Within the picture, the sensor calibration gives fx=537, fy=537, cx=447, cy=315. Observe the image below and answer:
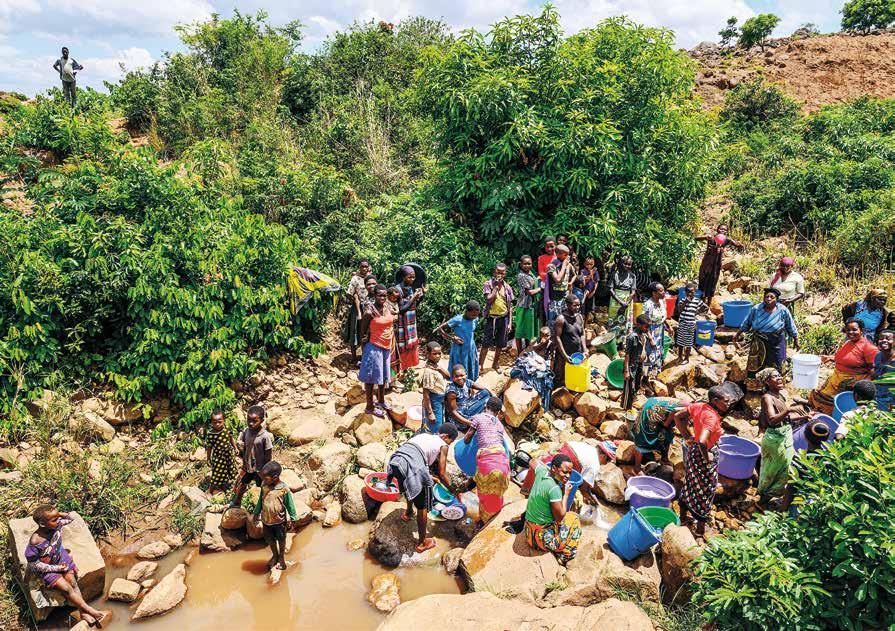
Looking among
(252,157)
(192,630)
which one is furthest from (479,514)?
(252,157)

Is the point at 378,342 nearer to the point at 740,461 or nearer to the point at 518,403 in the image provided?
the point at 518,403

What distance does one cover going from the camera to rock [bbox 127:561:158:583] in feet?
16.8

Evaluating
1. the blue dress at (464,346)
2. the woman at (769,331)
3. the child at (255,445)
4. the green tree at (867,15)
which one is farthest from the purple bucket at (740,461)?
the green tree at (867,15)

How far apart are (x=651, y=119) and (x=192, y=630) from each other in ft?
31.7

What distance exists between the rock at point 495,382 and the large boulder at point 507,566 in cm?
225

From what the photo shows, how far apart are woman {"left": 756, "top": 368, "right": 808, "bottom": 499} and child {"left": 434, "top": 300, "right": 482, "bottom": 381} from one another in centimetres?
318

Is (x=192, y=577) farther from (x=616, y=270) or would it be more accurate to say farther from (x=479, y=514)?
(x=616, y=270)

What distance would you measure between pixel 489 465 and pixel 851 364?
4.24 metres

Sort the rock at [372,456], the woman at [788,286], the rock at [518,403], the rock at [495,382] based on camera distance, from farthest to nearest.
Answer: the woman at [788,286] < the rock at [495,382] < the rock at [518,403] < the rock at [372,456]

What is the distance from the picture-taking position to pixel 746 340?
849 cm

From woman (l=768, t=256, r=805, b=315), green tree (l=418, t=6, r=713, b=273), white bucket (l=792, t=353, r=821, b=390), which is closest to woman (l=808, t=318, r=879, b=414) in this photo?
white bucket (l=792, t=353, r=821, b=390)

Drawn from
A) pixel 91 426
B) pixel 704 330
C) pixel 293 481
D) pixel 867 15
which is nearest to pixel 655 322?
pixel 704 330

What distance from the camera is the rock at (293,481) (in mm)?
6117

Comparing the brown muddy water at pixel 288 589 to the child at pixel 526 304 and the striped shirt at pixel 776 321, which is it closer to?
the child at pixel 526 304
